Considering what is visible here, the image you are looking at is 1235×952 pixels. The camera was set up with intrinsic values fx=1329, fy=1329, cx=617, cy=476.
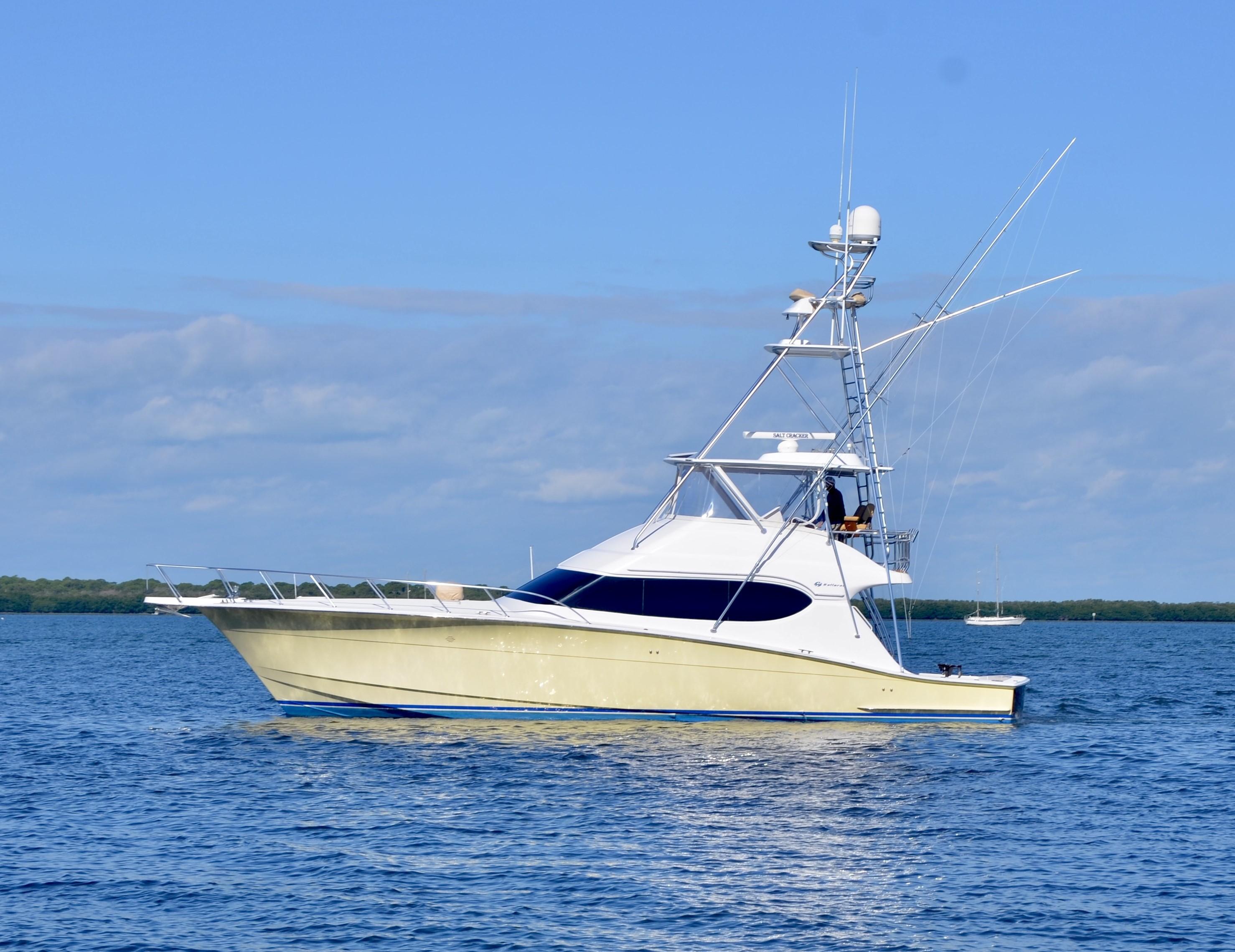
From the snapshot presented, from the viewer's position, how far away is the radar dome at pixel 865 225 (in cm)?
2227

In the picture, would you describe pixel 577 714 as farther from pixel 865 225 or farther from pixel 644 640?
pixel 865 225

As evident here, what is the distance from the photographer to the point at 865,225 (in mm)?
22266

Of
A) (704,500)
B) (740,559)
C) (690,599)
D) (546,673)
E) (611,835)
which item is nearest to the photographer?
(611,835)

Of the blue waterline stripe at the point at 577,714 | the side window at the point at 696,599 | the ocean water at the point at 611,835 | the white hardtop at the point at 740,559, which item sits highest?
the white hardtop at the point at 740,559

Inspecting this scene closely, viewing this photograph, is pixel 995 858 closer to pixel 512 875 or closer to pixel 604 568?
pixel 512 875

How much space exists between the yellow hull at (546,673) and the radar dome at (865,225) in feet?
23.6

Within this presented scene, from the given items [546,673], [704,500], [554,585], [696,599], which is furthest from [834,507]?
[546,673]

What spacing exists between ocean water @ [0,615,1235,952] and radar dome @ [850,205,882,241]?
8077mm

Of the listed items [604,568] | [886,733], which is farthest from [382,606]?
[886,733]

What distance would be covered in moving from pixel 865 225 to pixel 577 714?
9.39 meters

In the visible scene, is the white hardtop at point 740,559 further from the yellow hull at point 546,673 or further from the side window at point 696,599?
the yellow hull at point 546,673

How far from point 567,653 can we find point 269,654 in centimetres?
472

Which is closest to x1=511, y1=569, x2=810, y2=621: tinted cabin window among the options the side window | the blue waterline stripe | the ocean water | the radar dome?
the side window

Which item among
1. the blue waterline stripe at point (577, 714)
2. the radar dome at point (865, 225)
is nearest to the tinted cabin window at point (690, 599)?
the blue waterline stripe at point (577, 714)
